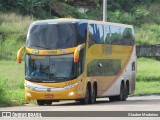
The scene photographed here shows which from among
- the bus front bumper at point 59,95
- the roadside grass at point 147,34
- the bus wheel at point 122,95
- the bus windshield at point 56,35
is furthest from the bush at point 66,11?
the bus front bumper at point 59,95

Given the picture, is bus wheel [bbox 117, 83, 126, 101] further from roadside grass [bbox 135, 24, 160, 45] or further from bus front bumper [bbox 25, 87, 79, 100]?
roadside grass [bbox 135, 24, 160, 45]

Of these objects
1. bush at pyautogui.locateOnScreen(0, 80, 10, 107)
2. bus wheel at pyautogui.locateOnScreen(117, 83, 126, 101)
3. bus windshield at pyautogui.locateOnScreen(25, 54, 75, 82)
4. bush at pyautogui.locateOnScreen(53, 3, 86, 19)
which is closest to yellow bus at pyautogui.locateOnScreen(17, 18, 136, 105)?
bus windshield at pyautogui.locateOnScreen(25, 54, 75, 82)

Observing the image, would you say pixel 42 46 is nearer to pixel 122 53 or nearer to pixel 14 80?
pixel 122 53

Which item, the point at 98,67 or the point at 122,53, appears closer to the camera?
the point at 98,67

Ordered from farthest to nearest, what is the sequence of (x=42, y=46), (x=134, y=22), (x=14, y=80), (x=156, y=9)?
(x=156, y=9) < (x=134, y=22) < (x=14, y=80) < (x=42, y=46)

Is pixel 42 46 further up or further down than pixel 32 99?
further up

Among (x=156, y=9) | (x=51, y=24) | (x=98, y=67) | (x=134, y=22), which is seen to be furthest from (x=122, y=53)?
(x=156, y=9)

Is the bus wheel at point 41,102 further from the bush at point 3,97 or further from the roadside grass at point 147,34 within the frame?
the roadside grass at point 147,34

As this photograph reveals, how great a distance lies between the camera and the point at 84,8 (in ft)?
262

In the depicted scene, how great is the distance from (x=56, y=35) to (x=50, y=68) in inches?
56.8

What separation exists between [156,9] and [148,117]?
207 feet

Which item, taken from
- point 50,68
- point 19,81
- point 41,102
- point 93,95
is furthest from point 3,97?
point 19,81

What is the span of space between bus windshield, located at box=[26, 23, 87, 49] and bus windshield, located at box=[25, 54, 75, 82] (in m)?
0.52

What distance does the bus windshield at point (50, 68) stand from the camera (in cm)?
3056
